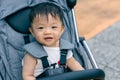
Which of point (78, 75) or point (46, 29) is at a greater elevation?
point (46, 29)

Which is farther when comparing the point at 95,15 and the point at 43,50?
the point at 95,15

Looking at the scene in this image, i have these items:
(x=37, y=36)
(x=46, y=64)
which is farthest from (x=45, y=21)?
(x=46, y=64)

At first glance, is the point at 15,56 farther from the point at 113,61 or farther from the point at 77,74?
the point at 113,61

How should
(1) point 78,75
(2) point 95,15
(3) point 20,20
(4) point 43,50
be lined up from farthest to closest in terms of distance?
(2) point 95,15 < (3) point 20,20 < (4) point 43,50 < (1) point 78,75

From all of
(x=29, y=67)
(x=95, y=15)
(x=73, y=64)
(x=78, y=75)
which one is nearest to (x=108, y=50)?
(x=95, y=15)

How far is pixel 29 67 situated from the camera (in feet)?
7.85

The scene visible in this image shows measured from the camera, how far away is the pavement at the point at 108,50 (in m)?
3.61

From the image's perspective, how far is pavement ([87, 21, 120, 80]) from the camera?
3605mm

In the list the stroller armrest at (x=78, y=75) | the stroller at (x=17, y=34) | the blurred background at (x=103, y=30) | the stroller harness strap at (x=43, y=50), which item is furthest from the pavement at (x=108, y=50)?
the stroller armrest at (x=78, y=75)

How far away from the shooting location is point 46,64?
242cm

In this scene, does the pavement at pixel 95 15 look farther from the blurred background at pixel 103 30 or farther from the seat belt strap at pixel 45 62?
the seat belt strap at pixel 45 62

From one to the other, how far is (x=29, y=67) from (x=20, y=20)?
1.21 feet

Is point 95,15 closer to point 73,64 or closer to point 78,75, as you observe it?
point 73,64

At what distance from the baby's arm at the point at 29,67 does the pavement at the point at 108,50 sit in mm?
1268
